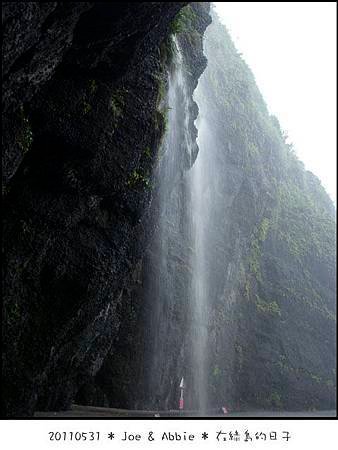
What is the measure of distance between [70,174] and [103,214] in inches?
59.4

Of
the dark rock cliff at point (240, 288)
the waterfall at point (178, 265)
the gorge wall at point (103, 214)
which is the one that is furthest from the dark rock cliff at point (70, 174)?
the dark rock cliff at point (240, 288)

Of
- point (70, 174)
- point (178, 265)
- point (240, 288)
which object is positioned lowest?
point (70, 174)

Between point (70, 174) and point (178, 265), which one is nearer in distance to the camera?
point (70, 174)

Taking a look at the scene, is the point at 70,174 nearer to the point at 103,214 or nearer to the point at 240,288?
the point at 103,214

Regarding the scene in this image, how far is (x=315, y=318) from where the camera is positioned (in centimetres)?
2516

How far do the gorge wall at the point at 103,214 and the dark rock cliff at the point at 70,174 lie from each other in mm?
23

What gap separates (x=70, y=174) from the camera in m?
7.55

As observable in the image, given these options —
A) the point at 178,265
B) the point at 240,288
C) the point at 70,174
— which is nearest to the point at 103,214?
the point at 70,174

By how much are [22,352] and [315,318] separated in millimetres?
21195

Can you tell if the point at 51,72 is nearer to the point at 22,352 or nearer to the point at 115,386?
the point at 22,352

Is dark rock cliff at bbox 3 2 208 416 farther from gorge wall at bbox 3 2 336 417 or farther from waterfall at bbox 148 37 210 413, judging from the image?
waterfall at bbox 148 37 210 413

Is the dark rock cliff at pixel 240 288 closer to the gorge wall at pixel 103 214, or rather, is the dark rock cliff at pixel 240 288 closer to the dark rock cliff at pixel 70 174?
the gorge wall at pixel 103 214

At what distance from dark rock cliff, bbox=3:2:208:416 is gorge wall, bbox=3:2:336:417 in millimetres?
23

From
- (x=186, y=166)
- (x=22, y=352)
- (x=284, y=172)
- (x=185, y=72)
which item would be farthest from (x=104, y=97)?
(x=284, y=172)
